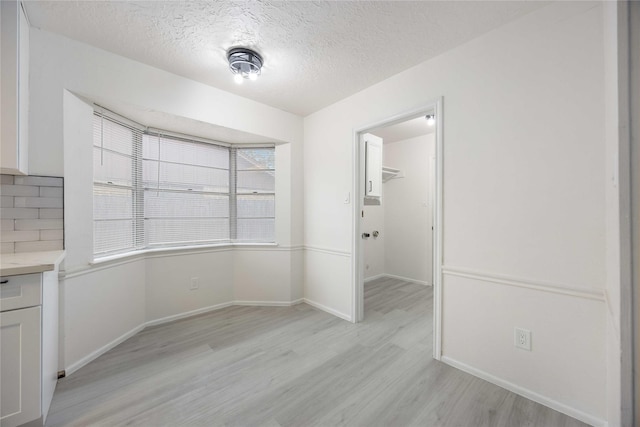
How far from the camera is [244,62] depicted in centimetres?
203

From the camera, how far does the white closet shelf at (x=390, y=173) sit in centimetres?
425

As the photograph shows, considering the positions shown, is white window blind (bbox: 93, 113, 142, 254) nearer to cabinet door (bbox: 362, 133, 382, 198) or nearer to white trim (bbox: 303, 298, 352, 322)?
white trim (bbox: 303, 298, 352, 322)

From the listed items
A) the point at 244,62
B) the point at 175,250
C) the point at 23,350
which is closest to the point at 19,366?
the point at 23,350

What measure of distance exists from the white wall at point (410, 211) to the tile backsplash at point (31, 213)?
432cm

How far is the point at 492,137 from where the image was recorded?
5.91 feet

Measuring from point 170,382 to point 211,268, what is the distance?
56.4 inches

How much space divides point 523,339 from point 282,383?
1628 mm

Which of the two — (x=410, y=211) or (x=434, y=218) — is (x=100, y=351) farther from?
(x=410, y=211)

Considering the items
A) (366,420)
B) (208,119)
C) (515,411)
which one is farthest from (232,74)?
(515,411)

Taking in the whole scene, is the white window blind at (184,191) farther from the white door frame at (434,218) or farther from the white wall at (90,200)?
the white door frame at (434,218)

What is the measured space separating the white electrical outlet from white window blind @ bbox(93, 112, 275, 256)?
261 centimetres

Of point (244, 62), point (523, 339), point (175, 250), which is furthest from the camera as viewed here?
point (175, 250)

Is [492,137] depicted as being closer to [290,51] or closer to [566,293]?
[566,293]

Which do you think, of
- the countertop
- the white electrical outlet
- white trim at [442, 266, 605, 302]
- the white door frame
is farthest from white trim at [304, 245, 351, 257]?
the countertop
